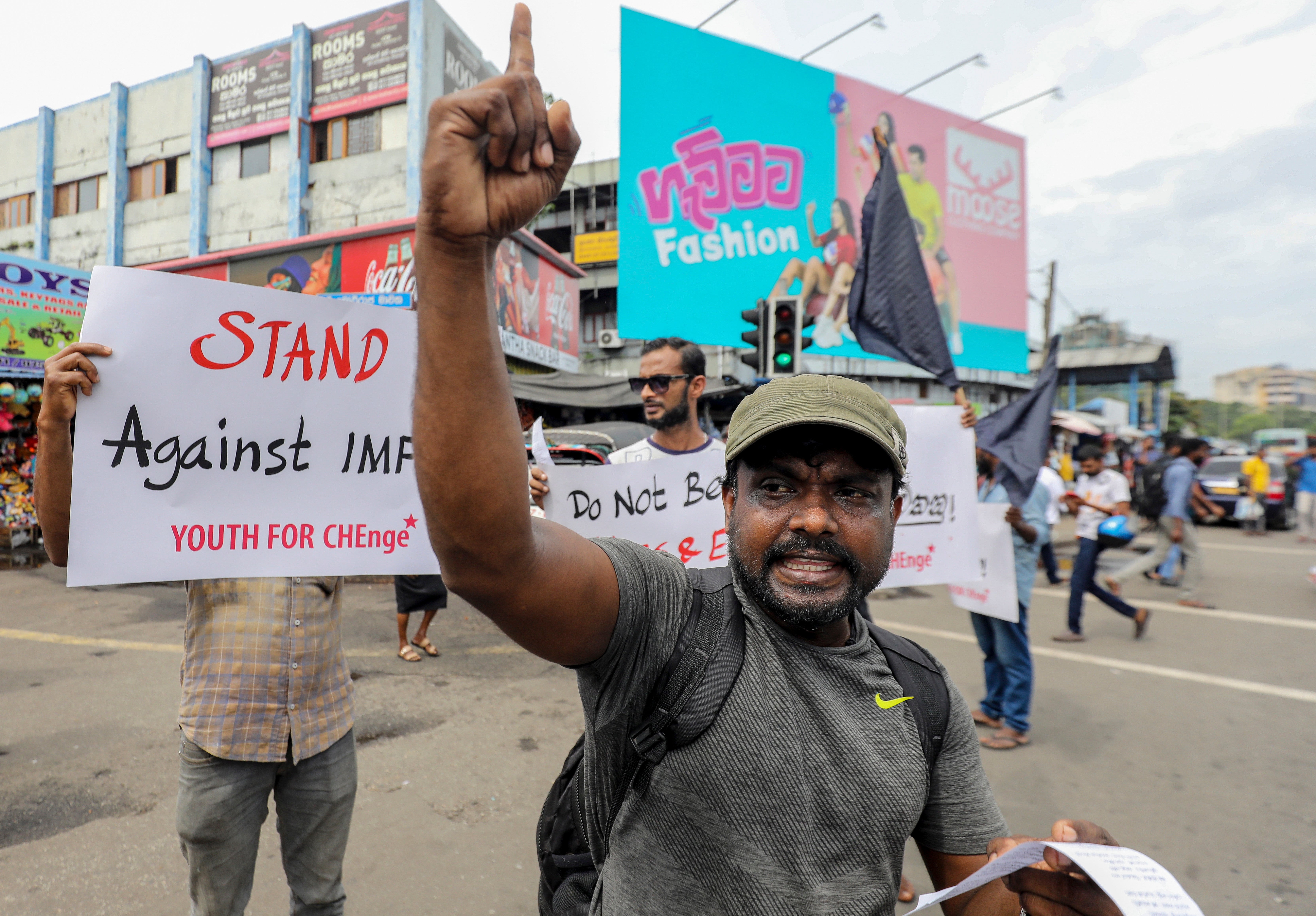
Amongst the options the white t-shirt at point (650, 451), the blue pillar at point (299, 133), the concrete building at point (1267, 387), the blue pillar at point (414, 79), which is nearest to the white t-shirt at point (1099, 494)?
the white t-shirt at point (650, 451)

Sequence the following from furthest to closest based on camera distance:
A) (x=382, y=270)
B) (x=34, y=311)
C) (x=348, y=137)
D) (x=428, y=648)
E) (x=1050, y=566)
→ (x=348, y=137) → (x=382, y=270) → (x=34, y=311) → (x=1050, y=566) → (x=428, y=648)

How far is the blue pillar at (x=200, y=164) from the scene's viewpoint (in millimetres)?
20250

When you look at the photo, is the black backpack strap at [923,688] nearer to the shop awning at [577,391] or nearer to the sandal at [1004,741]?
the sandal at [1004,741]

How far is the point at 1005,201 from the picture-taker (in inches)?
953

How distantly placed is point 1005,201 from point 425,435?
2767cm

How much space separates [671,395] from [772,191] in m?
15.0

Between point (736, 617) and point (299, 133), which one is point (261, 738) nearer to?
point (736, 617)

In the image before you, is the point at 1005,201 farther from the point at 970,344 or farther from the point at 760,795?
the point at 760,795

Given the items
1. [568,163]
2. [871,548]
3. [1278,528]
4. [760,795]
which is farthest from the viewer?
[1278,528]

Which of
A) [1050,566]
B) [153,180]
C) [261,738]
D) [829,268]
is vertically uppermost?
[153,180]

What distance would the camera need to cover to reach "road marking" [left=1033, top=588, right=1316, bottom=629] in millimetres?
7527

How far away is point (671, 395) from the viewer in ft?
12.2

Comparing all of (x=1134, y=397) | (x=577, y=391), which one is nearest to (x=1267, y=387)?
(x=1134, y=397)

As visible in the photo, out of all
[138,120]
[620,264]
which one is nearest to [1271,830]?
[620,264]
